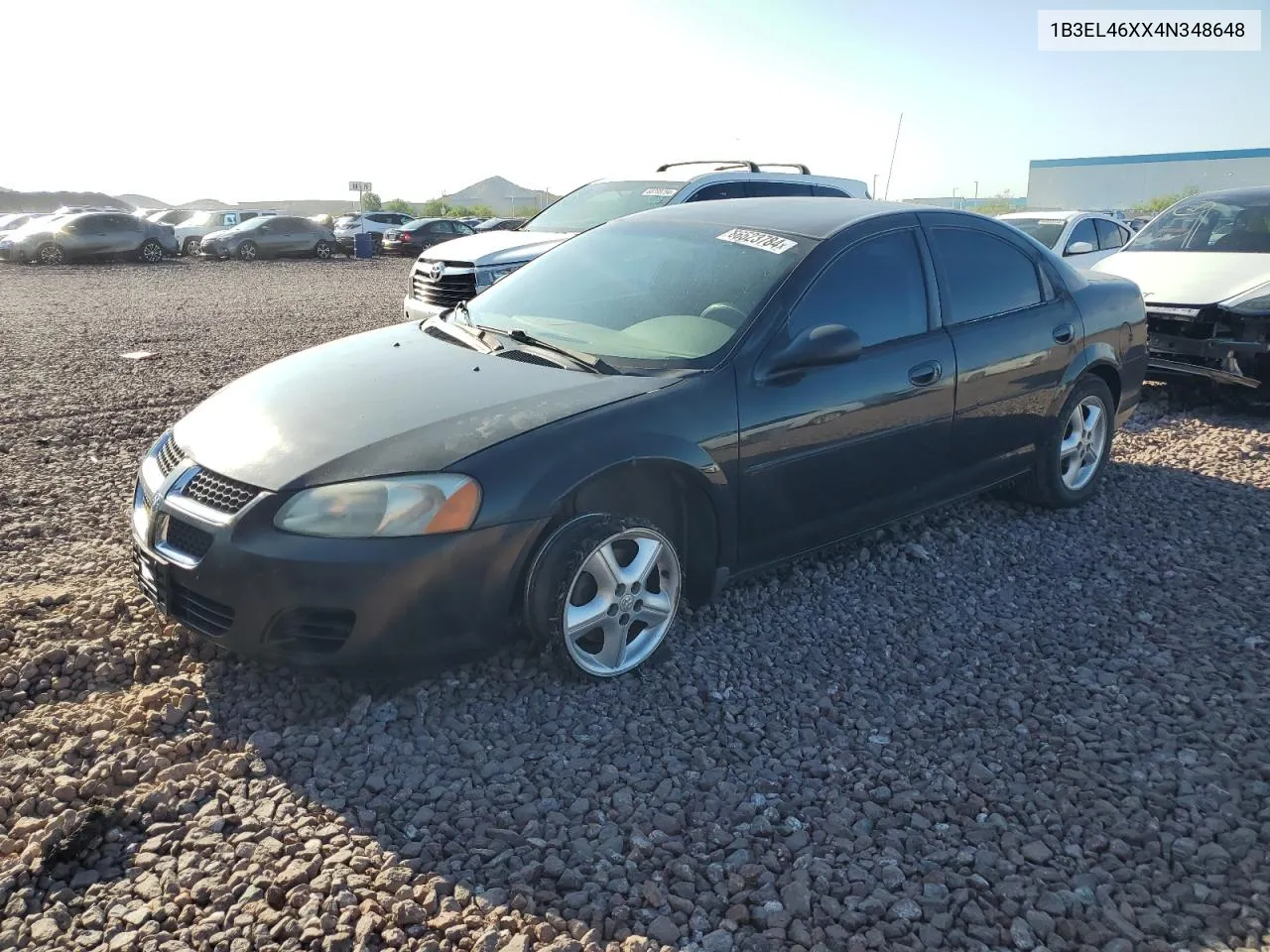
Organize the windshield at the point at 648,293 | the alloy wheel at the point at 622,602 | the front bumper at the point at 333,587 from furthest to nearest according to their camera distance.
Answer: the windshield at the point at 648,293, the alloy wheel at the point at 622,602, the front bumper at the point at 333,587

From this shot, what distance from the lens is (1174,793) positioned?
3078 millimetres

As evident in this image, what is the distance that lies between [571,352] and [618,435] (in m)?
0.68

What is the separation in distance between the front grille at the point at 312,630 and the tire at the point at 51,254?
27.2 metres

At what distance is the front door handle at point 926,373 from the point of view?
14.5 feet

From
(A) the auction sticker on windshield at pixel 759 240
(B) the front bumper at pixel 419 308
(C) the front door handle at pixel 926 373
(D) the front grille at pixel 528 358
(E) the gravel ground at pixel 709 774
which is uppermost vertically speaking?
(A) the auction sticker on windshield at pixel 759 240

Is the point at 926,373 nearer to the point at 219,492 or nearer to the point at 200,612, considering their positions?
the point at 219,492

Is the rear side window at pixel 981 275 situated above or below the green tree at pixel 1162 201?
above

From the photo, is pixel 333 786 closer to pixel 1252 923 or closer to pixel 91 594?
pixel 91 594

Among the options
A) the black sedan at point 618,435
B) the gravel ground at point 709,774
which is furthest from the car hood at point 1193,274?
the gravel ground at point 709,774

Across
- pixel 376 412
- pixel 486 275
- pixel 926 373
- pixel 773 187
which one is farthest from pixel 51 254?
pixel 926 373

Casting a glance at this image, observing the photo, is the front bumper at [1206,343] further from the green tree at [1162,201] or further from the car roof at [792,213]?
the green tree at [1162,201]

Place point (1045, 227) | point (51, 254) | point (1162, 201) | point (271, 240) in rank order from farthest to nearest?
1. point (1162, 201)
2. point (271, 240)
3. point (51, 254)
4. point (1045, 227)

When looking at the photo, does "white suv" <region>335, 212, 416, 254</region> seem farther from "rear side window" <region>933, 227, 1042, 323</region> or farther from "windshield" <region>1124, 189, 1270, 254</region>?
"rear side window" <region>933, 227, 1042, 323</region>

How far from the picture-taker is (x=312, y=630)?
317 centimetres
